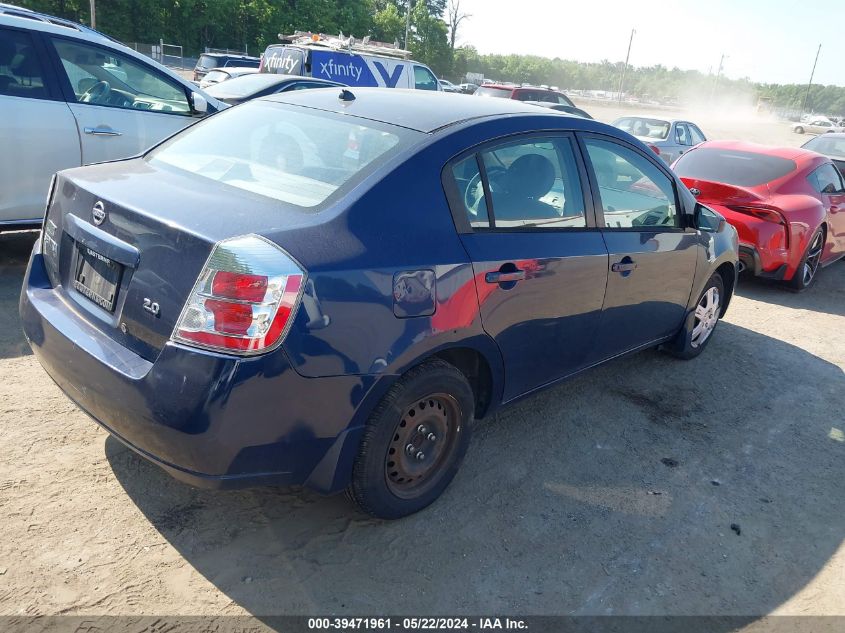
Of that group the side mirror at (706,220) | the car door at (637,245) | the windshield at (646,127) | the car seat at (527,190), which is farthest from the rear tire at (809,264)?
the windshield at (646,127)

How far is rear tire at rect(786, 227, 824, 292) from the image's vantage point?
24.2 ft

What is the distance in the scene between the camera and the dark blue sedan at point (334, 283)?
2.39 m

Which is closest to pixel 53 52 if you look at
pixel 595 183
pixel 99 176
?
pixel 99 176

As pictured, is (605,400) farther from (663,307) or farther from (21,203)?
(21,203)

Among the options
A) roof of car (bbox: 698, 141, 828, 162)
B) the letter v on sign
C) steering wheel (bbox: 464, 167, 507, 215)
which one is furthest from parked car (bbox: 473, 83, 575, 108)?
steering wheel (bbox: 464, 167, 507, 215)

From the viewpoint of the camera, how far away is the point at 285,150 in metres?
3.18

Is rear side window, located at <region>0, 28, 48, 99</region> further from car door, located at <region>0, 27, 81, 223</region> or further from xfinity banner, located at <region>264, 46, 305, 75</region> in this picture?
xfinity banner, located at <region>264, 46, 305, 75</region>

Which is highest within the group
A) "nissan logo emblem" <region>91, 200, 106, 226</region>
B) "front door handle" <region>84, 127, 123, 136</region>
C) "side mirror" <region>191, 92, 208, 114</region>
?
"side mirror" <region>191, 92, 208, 114</region>

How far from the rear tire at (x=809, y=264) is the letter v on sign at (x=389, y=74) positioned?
10.8 metres

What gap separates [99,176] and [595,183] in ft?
7.95

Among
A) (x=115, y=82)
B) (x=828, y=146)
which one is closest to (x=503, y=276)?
(x=115, y=82)

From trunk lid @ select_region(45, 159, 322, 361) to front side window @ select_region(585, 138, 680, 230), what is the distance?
6.20 ft

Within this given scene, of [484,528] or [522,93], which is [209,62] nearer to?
[522,93]

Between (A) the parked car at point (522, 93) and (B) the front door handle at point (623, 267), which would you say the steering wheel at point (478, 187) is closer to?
(B) the front door handle at point (623, 267)
